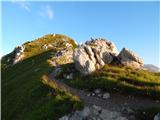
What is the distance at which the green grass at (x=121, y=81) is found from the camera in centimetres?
3684

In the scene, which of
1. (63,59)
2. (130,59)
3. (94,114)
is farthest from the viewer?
(63,59)

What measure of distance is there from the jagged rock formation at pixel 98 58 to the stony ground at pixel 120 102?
795 centimetres

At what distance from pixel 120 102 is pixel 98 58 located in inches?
574

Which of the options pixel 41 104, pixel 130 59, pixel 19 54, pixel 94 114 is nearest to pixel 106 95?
pixel 94 114

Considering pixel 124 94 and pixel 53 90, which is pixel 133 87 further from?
pixel 53 90

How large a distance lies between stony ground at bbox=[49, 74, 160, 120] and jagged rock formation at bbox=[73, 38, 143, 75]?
7.95 metres

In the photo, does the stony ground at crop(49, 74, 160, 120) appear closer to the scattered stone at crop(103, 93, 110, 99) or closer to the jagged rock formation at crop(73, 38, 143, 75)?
the scattered stone at crop(103, 93, 110, 99)

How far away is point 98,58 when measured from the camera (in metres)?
49.2

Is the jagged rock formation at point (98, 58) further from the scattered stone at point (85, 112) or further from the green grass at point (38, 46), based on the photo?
the green grass at point (38, 46)

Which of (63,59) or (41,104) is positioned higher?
(63,59)

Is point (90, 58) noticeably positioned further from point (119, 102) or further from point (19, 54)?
point (19, 54)

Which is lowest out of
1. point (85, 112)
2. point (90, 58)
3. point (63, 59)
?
point (85, 112)

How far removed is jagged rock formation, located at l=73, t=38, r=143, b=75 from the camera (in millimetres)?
46781

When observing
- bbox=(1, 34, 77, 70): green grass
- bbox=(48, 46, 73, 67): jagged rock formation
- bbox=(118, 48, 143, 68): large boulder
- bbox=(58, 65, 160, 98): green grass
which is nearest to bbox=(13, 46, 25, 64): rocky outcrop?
bbox=(1, 34, 77, 70): green grass
